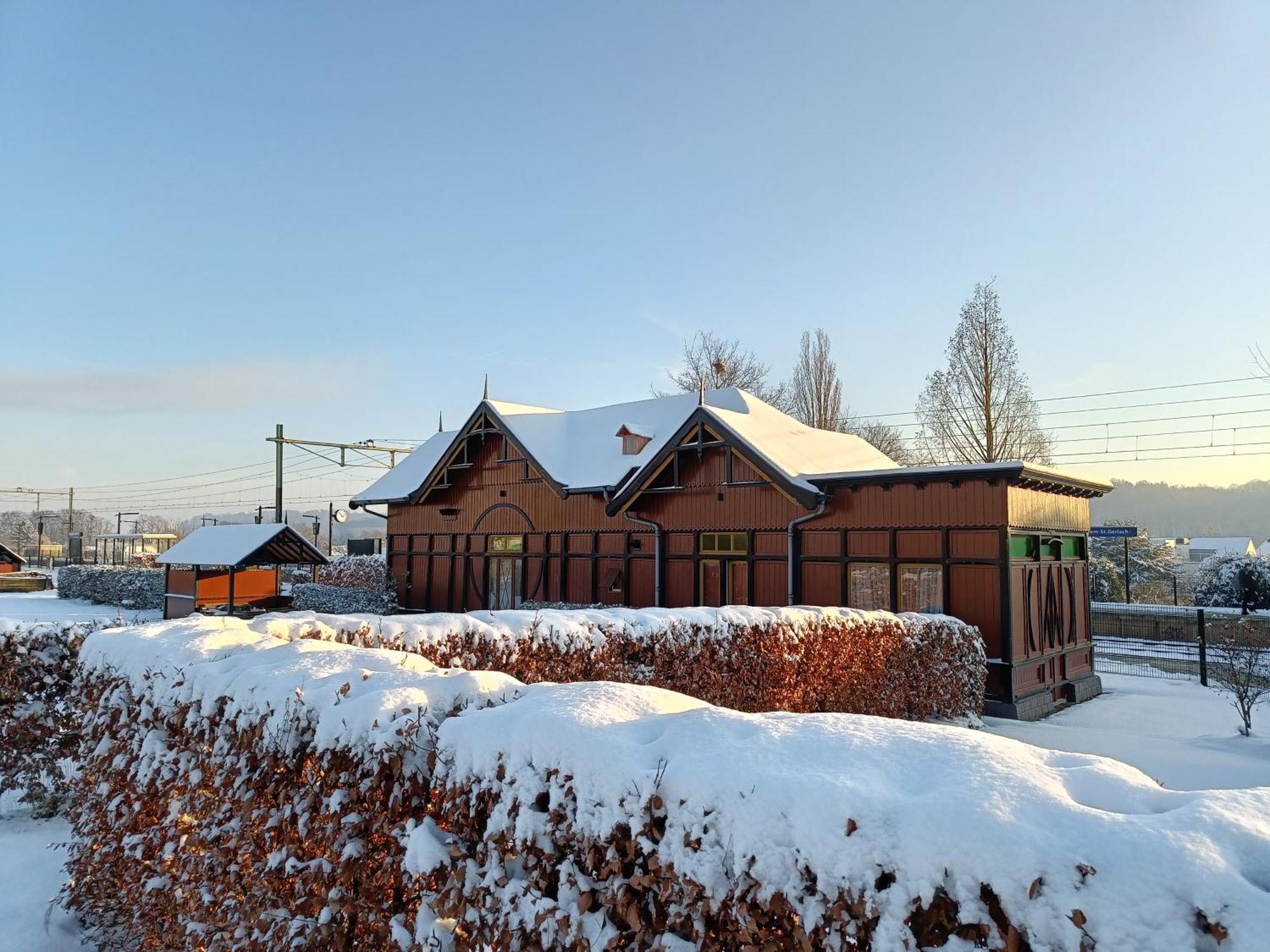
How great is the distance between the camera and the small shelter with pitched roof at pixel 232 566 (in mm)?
21188

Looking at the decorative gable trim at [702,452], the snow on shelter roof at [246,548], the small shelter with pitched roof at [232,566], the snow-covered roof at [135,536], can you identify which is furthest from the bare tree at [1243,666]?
the snow-covered roof at [135,536]

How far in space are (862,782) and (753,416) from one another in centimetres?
1716

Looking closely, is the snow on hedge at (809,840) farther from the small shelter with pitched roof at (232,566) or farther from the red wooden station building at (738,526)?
the small shelter with pitched roof at (232,566)

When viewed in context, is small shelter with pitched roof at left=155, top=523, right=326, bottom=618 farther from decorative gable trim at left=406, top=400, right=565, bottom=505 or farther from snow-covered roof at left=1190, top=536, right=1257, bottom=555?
snow-covered roof at left=1190, top=536, right=1257, bottom=555

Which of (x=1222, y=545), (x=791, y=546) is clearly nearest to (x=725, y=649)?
(x=791, y=546)

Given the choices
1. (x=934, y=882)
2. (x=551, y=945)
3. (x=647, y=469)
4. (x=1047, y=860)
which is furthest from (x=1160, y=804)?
(x=647, y=469)

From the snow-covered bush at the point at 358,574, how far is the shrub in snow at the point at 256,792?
23.3 m

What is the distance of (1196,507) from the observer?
131 m

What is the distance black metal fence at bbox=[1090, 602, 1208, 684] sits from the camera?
18.7 meters

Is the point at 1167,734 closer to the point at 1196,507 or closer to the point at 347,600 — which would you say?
the point at 347,600

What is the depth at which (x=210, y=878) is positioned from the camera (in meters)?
3.99

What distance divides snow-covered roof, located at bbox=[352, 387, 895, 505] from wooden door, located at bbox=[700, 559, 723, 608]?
272cm

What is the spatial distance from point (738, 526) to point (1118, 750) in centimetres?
826

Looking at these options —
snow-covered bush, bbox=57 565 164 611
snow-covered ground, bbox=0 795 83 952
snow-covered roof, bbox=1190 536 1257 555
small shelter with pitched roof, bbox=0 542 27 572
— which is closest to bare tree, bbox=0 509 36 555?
small shelter with pitched roof, bbox=0 542 27 572
